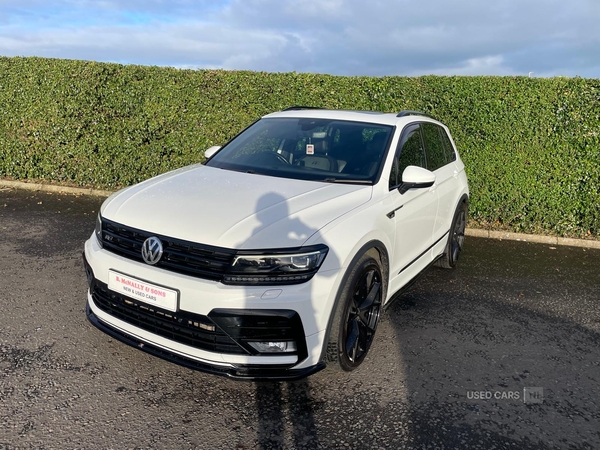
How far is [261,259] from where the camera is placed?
2738mm

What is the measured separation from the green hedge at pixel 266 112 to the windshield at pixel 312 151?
3.64 meters

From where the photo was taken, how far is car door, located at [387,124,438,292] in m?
3.78

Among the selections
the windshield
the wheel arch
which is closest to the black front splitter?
the wheel arch

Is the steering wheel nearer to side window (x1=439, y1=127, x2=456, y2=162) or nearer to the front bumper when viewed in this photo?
the front bumper

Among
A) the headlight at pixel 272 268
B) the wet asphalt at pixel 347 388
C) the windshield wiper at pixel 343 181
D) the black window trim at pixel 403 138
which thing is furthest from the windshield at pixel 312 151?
the wet asphalt at pixel 347 388

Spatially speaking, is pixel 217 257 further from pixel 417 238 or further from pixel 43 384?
pixel 417 238

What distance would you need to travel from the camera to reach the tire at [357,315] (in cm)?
299

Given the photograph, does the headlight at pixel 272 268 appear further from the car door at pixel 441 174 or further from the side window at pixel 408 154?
the car door at pixel 441 174

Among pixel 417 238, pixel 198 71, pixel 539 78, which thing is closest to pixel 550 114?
pixel 539 78

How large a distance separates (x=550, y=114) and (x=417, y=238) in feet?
13.6

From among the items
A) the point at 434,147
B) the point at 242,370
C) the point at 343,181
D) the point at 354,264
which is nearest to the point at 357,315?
the point at 354,264

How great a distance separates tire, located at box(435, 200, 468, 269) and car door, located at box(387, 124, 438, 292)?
2.60 feet

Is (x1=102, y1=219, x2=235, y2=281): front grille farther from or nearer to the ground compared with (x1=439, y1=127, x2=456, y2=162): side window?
nearer to the ground

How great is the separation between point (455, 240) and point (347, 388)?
3006 millimetres
